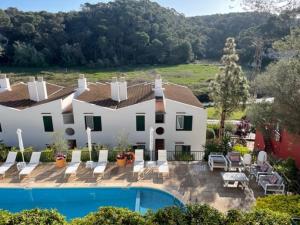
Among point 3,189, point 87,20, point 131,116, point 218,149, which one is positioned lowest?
point 3,189

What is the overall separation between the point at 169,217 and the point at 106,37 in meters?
72.4

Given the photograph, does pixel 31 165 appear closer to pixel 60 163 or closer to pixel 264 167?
pixel 60 163

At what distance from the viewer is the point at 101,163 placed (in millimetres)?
16469

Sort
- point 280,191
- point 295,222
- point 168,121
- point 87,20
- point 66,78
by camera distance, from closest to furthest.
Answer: point 295,222, point 280,191, point 168,121, point 66,78, point 87,20

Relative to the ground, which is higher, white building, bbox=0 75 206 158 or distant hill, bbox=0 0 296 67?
distant hill, bbox=0 0 296 67

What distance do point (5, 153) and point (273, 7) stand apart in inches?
651

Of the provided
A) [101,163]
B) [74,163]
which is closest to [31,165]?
[74,163]

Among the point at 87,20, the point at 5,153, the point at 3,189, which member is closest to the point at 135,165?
the point at 3,189

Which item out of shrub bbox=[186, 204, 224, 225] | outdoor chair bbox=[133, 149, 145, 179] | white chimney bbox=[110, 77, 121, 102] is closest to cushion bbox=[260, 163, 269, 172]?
outdoor chair bbox=[133, 149, 145, 179]

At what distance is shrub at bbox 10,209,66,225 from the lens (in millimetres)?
8734

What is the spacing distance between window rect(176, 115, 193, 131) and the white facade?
219 millimetres

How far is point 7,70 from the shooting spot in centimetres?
6850

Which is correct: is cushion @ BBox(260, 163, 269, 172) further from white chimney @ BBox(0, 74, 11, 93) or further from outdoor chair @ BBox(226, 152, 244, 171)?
white chimney @ BBox(0, 74, 11, 93)

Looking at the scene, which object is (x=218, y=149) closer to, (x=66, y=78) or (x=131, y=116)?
(x=131, y=116)
